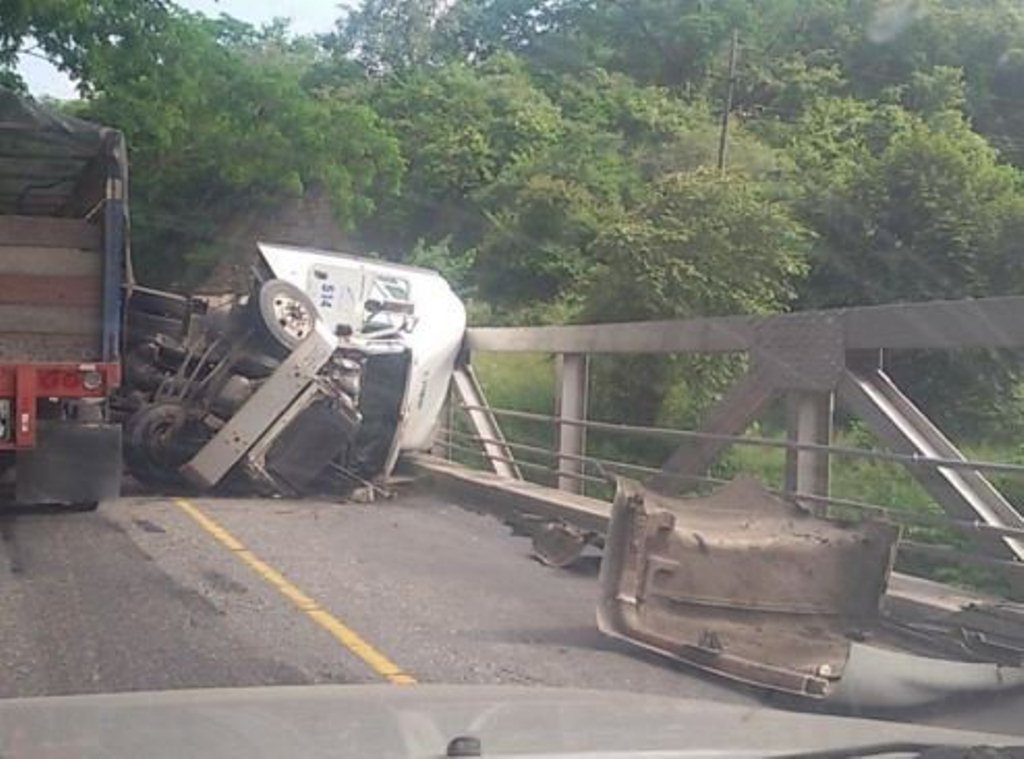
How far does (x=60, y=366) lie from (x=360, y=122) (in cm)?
2313

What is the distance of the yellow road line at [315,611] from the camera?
7578 millimetres

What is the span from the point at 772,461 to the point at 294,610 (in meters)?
9.77

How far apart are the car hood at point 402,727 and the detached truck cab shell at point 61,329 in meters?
8.66

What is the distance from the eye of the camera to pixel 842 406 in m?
11.3

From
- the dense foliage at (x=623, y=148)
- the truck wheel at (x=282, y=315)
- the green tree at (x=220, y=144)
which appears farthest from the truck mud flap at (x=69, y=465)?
the green tree at (x=220, y=144)

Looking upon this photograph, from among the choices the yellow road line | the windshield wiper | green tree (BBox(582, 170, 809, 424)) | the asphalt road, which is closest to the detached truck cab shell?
the asphalt road

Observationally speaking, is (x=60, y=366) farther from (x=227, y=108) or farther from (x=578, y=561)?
(x=227, y=108)

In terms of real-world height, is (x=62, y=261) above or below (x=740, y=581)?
above

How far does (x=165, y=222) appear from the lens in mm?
35594

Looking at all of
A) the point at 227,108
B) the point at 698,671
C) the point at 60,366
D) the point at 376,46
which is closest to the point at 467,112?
the point at 227,108

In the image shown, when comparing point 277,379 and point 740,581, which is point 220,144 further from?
point 740,581

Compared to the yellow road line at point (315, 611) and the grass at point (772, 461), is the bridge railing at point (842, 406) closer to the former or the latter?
the grass at point (772, 461)

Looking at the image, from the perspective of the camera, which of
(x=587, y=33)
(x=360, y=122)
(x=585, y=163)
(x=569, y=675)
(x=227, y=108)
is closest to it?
(x=569, y=675)

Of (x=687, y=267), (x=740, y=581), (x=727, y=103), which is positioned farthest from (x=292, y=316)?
(x=727, y=103)
